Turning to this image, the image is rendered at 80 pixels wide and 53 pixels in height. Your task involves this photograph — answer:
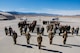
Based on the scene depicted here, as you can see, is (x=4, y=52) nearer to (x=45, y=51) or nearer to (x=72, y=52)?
(x=45, y=51)

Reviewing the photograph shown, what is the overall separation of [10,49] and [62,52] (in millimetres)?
5320

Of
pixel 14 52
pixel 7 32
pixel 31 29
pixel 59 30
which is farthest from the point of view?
pixel 31 29

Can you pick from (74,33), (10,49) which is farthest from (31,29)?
(10,49)

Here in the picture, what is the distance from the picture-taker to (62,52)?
56.6 ft

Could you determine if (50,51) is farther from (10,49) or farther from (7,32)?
(7,32)

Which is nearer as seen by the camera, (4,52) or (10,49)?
(4,52)

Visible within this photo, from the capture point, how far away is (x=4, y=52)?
56.0 feet

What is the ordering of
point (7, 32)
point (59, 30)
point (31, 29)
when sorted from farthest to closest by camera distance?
point (31, 29) → point (59, 30) → point (7, 32)

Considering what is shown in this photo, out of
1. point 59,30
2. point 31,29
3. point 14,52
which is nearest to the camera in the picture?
point 14,52

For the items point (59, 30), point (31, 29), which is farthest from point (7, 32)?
point (59, 30)

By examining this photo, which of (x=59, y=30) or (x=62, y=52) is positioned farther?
(x=59, y=30)

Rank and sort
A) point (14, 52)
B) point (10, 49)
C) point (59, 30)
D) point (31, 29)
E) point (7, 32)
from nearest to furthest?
point (14, 52), point (10, 49), point (7, 32), point (59, 30), point (31, 29)

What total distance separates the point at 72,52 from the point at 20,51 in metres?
5.10

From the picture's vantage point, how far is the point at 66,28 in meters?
32.3
